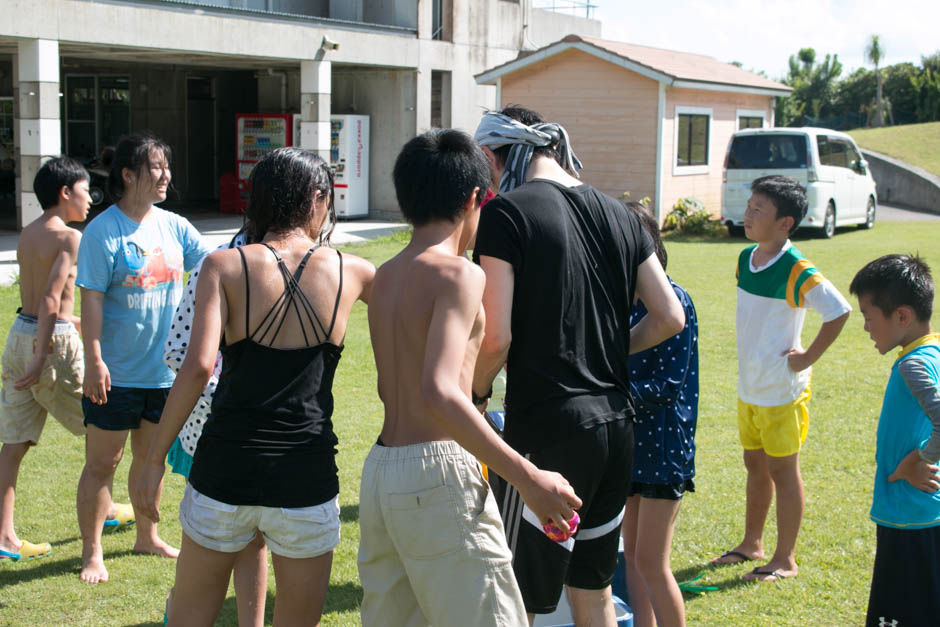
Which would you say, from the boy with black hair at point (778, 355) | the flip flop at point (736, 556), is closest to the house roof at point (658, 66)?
the boy with black hair at point (778, 355)

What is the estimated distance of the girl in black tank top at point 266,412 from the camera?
2805mm

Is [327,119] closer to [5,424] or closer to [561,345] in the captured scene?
[5,424]

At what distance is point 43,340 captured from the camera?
442 centimetres

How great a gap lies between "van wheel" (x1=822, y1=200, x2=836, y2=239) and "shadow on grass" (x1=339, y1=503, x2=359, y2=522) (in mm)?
17199

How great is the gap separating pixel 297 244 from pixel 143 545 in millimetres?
2377

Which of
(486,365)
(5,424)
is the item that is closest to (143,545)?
(5,424)

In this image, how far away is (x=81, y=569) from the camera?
172 inches

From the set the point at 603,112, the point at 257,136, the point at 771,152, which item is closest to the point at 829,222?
the point at 771,152

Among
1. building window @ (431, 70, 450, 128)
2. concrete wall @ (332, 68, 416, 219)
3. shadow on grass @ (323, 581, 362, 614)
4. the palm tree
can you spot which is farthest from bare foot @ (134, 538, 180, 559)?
the palm tree

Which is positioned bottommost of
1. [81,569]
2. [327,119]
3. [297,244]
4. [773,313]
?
[81,569]

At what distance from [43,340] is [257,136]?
66.6 ft

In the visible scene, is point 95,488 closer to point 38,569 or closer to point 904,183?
point 38,569

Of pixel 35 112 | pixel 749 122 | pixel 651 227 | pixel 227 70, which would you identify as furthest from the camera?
pixel 227 70

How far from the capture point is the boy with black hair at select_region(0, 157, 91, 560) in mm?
4474
